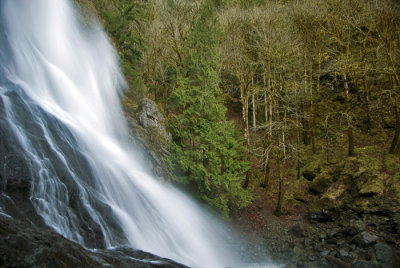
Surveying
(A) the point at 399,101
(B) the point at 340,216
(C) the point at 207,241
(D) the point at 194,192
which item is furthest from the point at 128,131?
(A) the point at 399,101

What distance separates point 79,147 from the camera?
10.2 m

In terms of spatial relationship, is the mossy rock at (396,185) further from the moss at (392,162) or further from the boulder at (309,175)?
A: the boulder at (309,175)

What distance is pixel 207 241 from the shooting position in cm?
1212

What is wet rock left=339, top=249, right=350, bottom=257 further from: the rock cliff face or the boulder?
the rock cliff face

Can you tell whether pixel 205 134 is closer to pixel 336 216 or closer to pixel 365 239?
pixel 336 216

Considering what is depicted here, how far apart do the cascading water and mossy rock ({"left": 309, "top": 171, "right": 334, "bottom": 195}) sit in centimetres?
573

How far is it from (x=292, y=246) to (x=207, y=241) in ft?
12.4

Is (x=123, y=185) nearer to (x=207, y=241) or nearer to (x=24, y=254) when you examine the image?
(x=207, y=241)

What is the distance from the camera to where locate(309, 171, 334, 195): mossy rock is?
1408 cm

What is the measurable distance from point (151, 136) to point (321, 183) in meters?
9.49

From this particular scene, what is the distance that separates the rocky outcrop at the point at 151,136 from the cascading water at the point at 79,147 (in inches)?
21.7

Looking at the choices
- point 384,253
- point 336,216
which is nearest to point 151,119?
point 336,216

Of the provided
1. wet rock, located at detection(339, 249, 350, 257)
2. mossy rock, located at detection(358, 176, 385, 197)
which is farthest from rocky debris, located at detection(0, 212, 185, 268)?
mossy rock, located at detection(358, 176, 385, 197)

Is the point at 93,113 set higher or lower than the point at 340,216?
higher
